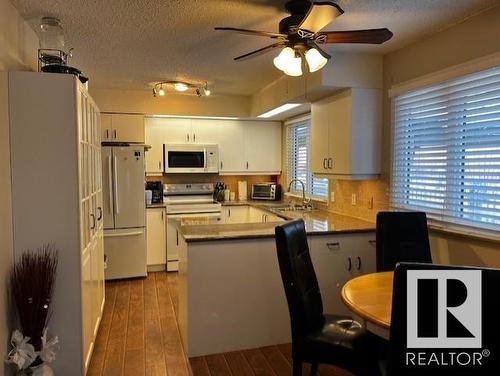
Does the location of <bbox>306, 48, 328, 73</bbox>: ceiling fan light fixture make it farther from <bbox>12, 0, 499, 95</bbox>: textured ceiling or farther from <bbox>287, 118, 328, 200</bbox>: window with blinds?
<bbox>287, 118, 328, 200</bbox>: window with blinds

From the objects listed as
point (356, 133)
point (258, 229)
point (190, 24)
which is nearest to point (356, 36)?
point (190, 24)

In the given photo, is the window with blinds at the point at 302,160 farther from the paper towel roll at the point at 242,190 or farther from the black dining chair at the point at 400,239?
the black dining chair at the point at 400,239

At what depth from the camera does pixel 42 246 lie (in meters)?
2.32

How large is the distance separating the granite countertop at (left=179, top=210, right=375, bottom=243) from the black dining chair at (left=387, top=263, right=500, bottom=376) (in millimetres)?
1637

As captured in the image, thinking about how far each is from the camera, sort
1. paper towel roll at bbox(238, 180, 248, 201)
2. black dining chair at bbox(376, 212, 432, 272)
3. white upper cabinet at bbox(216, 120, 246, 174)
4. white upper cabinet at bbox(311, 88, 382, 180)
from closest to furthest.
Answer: black dining chair at bbox(376, 212, 432, 272) < white upper cabinet at bbox(311, 88, 382, 180) < white upper cabinet at bbox(216, 120, 246, 174) < paper towel roll at bbox(238, 180, 248, 201)

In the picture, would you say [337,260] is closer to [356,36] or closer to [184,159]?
[356,36]

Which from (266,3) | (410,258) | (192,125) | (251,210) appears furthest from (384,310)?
(192,125)

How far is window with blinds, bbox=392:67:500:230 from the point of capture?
245 cm

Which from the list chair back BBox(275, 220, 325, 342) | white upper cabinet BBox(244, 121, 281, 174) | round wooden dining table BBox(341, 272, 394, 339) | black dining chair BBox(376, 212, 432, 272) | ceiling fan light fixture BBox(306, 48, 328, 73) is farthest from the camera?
white upper cabinet BBox(244, 121, 281, 174)

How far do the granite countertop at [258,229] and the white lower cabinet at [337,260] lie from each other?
0.18 ft

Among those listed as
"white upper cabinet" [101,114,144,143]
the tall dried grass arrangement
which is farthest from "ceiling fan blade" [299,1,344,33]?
"white upper cabinet" [101,114,144,143]

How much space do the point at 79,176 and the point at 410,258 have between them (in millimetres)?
2228

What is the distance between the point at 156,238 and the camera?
16.7 feet

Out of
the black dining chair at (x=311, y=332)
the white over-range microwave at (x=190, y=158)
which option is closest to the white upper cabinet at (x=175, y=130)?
the white over-range microwave at (x=190, y=158)
